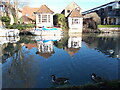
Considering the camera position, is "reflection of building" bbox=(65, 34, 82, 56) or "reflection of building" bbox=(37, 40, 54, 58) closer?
"reflection of building" bbox=(37, 40, 54, 58)

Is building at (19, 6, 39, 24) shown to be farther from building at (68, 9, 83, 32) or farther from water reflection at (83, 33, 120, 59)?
water reflection at (83, 33, 120, 59)

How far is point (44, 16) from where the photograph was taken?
103 ft

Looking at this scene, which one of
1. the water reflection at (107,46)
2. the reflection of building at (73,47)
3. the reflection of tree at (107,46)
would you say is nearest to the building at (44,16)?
the water reflection at (107,46)

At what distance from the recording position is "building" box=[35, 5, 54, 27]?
102 feet

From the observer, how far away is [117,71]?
6.98 m

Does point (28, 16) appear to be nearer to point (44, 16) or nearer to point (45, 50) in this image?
point (44, 16)

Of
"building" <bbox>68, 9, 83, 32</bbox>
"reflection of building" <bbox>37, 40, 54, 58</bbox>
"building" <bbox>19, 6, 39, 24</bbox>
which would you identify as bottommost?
"reflection of building" <bbox>37, 40, 54, 58</bbox>

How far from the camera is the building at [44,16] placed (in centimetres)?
3094

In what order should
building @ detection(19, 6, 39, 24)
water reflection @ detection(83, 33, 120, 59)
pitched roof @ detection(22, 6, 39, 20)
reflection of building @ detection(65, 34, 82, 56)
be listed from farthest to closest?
pitched roof @ detection(22, 6, 39, 20) → building @ detection(19, 6, 39, 24) → reflection of building @ detection(65, 34, 82, 56) → water reflection @ detection(83, 33, 120, 59)

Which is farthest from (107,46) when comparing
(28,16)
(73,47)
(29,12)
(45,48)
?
(29,12)

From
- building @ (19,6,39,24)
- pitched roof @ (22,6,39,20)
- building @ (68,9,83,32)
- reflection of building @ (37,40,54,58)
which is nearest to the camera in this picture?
reflection of building @ (37,40,54,58)

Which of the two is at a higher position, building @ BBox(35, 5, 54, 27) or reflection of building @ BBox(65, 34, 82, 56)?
building @ BBox(35, 5, 54, 27)

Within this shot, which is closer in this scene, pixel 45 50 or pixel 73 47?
pixel 45 50

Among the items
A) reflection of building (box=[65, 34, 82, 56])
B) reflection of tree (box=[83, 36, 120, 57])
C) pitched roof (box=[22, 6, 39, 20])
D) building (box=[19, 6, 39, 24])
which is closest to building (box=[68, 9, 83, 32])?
building (box=[19, 6, 39, 24])
